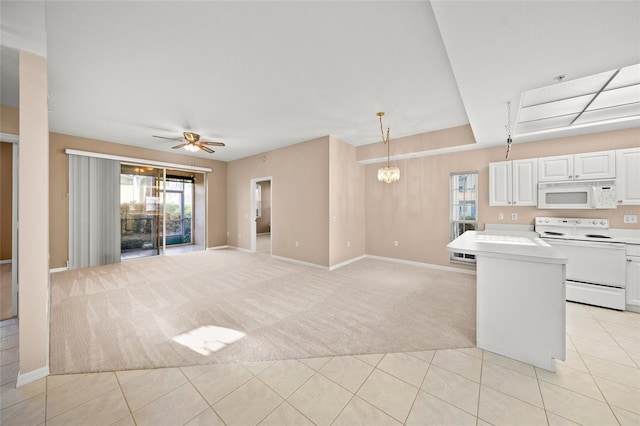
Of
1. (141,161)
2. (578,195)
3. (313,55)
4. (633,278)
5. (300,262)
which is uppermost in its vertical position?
(313,55)

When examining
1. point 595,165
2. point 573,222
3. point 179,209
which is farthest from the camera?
point 179,209

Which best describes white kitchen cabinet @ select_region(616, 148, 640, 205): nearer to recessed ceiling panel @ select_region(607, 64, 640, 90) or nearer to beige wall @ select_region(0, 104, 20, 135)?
recessed ceiling panel @ select_region(607, 64, 640, 90)

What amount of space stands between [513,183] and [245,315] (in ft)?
15.5

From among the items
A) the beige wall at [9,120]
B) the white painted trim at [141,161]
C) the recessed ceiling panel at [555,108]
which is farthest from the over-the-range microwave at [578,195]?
the white painted trim at [141,161]

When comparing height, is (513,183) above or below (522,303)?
above

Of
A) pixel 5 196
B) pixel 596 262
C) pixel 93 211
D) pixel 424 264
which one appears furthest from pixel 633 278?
pixel 5 196

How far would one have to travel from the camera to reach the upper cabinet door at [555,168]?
3564 mm

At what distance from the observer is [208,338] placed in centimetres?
238

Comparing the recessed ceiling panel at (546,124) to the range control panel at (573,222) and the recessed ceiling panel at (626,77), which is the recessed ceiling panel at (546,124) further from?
the range control panel at (573,222)

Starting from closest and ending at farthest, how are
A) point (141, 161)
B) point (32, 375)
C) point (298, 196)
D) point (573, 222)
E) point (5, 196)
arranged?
point (32, 375) → point (573, 222) → point (5, 196) → point (298, 196) → point (141, 161)

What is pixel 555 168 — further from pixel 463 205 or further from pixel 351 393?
pixel 351 393

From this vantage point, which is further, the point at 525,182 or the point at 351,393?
the point at 525,182

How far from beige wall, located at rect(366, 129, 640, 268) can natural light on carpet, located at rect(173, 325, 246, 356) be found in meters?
4.08

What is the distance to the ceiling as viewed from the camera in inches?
63.4
